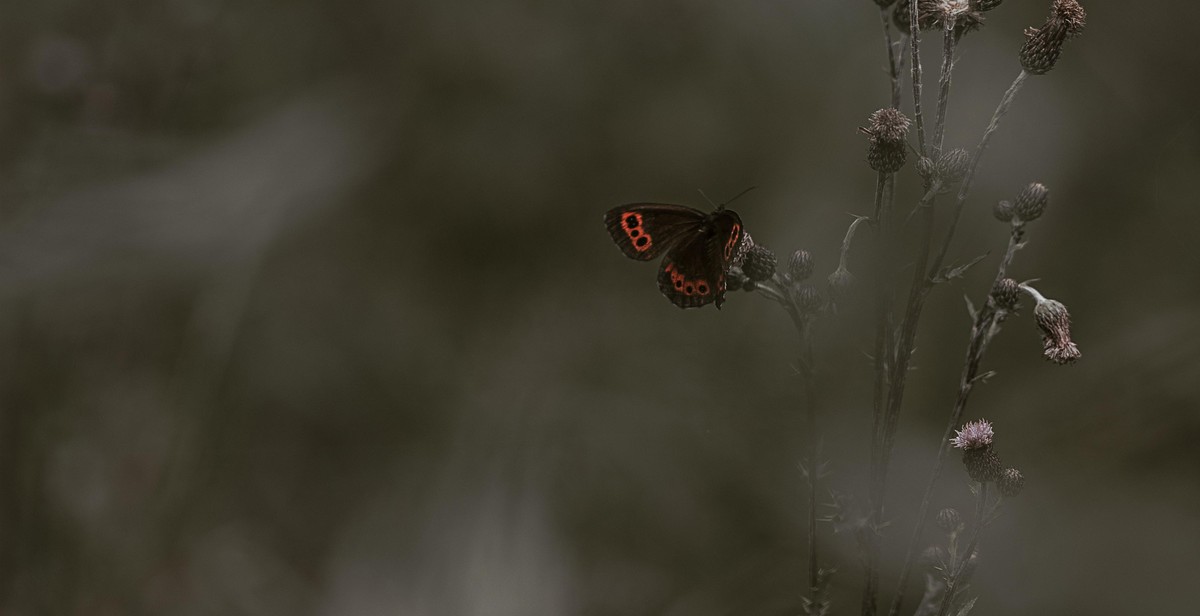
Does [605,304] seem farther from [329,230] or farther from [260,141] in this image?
[260,141]

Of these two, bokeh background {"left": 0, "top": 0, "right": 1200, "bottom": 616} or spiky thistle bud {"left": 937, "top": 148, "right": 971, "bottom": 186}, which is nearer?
spiky thistle bud {"left": 937, "top": 148, "right": 971, "bottom": 186}

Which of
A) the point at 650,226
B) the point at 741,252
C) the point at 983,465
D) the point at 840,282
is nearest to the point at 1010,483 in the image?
the point at 983,465

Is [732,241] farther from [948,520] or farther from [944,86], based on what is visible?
[948,520]

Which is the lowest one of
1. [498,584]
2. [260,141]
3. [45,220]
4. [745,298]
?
[498,584]

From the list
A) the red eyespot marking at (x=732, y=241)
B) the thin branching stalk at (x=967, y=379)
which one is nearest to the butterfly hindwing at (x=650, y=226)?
the red eyespot marking at (x=732, y=241)

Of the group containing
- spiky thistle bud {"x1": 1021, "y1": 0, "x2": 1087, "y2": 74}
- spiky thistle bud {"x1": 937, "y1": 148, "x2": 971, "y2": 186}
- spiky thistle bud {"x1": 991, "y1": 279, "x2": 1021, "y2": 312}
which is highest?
spiky thistle bud {"x1": 1021, "y1": 0, "x2": 1087, "y2": 74}

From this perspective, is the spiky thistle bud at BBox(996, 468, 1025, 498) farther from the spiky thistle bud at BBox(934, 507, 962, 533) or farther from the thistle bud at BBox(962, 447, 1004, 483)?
the spiky thistle bud at BBox(934, 507, 962, 533)

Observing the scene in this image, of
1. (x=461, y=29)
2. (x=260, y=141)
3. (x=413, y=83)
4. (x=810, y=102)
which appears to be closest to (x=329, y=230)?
(x=260, y=141)

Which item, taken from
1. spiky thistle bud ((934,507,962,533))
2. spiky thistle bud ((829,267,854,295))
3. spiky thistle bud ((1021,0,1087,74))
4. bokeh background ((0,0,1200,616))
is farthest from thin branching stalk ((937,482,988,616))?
bokeh background ((0,0,1200,616))
